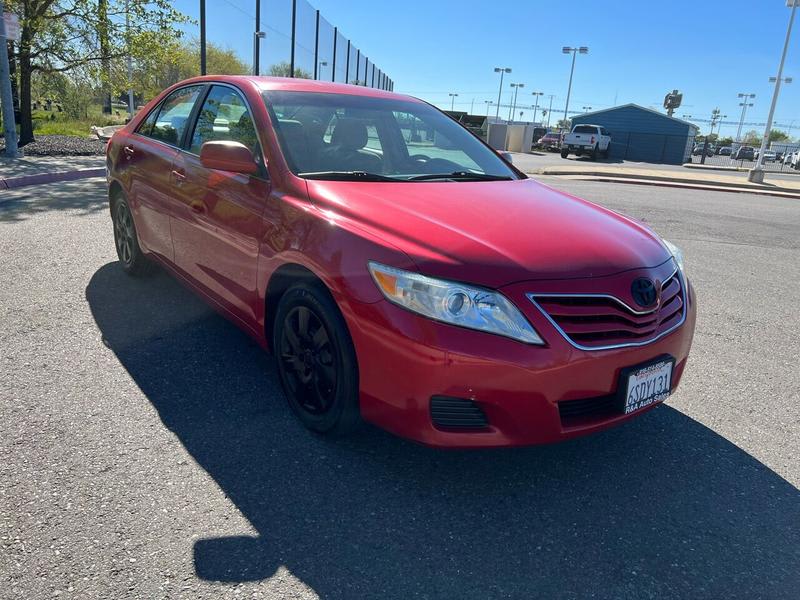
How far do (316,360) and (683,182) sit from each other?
64.0ft

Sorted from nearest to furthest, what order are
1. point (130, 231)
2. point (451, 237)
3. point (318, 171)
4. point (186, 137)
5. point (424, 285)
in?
point (424, 285) → point (451, 237) → point (318, 171) → point (186, 137) → point (130, 231)

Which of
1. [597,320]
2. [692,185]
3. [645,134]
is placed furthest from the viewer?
[645,134]

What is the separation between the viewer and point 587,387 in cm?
232

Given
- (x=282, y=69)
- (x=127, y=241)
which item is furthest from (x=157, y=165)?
(x=282, y=69)

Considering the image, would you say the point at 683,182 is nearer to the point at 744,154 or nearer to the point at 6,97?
the point at 6,97

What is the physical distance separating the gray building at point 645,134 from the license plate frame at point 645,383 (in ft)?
132

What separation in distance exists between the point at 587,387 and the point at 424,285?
0.74 meters

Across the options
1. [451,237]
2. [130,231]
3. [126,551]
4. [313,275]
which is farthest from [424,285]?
[130,231]

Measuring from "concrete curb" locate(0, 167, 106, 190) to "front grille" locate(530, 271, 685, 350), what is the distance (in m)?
9.72

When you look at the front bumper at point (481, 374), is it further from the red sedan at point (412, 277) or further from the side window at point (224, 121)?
the side window at point (224, 121)

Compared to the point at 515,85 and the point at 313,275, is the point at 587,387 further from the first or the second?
the point at 515,85

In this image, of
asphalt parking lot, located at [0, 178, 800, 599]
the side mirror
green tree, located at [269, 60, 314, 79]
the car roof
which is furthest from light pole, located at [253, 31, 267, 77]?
the side mirror

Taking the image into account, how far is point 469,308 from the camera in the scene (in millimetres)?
2227

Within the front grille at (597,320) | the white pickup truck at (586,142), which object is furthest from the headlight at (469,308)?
the white pickup truck at (586,142)
